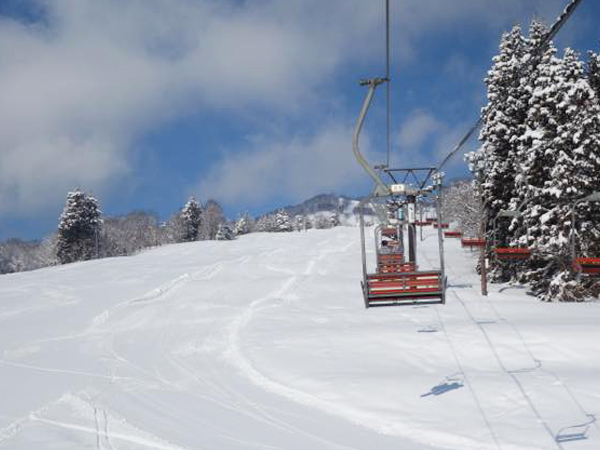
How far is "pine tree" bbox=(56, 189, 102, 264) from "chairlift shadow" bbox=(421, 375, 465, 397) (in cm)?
6409

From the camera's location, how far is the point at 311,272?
39.2 meters

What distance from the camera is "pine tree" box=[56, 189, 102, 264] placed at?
67375 millimetres

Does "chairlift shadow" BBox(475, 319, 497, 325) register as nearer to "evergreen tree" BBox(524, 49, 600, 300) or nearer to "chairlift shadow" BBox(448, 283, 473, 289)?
"evergreen tree" BBox(524, 49, 600, 300)

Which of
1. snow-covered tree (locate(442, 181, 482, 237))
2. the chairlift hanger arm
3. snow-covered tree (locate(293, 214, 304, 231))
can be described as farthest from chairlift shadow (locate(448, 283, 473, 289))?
snow-covered tree (locate(293, 214, 304, 231))

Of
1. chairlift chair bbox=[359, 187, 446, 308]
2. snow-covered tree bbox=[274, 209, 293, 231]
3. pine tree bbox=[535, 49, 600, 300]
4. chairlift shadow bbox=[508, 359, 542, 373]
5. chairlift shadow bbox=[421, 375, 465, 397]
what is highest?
snow-covered tree bbox=[274, 209, 293, 231]

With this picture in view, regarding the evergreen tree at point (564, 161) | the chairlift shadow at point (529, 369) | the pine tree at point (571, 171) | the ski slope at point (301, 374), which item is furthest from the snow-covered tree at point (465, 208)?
the chairlift shadow at point (529, 369)

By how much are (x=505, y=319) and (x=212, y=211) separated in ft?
375

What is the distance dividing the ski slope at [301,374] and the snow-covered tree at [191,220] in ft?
251

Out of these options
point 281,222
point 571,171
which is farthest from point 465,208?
point 281,222

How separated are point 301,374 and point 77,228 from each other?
205ft

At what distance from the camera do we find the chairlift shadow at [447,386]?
12.1 metres

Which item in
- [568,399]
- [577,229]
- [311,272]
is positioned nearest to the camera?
[568,399]

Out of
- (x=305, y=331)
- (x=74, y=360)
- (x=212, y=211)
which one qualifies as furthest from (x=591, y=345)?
(x=212, y=211)

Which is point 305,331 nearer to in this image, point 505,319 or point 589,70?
point 505,319
